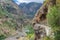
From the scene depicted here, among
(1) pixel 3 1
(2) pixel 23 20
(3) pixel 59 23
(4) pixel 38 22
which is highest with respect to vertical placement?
(3) pixel 59 23

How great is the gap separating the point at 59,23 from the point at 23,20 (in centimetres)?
10383

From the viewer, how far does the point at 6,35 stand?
81.0 m

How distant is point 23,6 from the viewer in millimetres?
170750

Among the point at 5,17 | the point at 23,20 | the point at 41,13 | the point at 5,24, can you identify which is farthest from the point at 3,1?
the point at 41,13

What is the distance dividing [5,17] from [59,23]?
3317 inches

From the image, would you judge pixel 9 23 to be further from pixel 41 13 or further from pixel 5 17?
pixel 41 13

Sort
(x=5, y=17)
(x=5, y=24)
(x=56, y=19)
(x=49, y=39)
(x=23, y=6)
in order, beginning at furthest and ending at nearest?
(x=23, y=6) → (x=5, y=17) → (x=5, y=24) → (x=49, y=39) → (x=56, y=19)

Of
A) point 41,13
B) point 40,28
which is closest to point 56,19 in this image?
point 40,28

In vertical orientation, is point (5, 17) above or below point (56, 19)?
below

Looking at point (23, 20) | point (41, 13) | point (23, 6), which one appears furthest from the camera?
point (23, 6)

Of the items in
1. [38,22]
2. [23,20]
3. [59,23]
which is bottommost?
[23,20]

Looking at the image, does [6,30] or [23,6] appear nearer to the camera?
[6,30]

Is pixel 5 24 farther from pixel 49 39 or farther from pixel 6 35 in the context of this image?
pixel 49 39

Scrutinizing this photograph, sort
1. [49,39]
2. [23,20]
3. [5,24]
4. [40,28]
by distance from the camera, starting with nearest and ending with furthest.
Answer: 1. [49,39]
2. [40,28]
3. [5,24]
4. [23,20]
